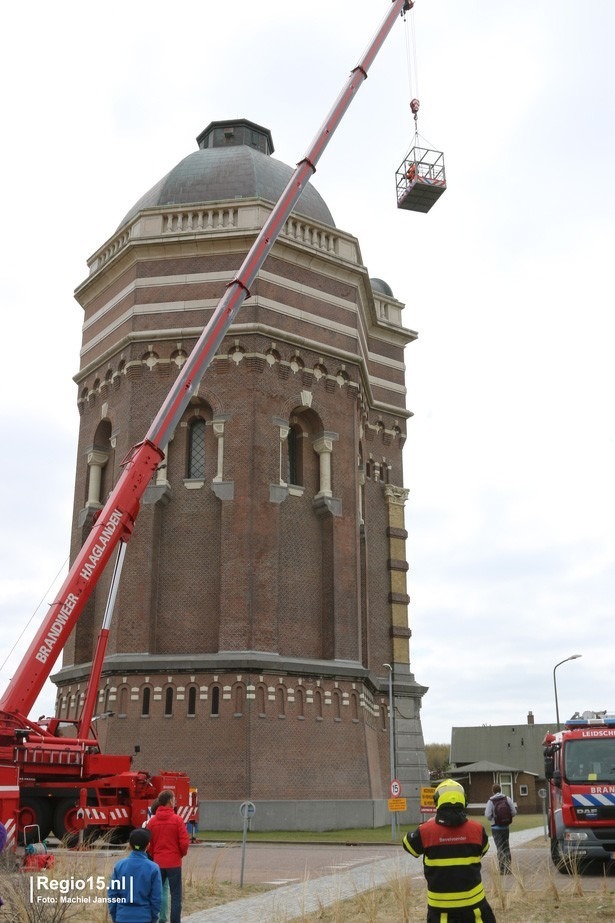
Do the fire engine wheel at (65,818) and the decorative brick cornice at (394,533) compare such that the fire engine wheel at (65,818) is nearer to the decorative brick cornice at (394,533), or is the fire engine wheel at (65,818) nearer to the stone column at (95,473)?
the stone column at (95,473)

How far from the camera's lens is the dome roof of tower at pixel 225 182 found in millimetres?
39875

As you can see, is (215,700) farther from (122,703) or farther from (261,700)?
(122,703)

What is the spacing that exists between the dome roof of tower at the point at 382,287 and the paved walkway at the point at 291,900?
37.3 metres

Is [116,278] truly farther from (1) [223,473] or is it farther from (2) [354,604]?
(2) [354,604]

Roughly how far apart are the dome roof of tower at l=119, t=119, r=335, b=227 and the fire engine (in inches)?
1020

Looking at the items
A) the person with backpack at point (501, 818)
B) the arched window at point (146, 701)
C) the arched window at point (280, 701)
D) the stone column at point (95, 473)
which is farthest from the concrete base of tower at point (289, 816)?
the stone column at point (95, 473)

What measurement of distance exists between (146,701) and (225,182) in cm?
2154

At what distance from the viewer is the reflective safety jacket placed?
7297mm

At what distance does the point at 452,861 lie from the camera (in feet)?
24.1

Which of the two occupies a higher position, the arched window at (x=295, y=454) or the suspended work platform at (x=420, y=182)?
the suspended work platform at (x=420, y=182)

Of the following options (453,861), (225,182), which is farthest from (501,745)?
(453,861)

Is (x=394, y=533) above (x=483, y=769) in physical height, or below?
above

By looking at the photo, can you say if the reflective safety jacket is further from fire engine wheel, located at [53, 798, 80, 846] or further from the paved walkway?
fire engine wheel, located at [53, 798, 80, 846]

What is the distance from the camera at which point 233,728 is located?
3170 cm
